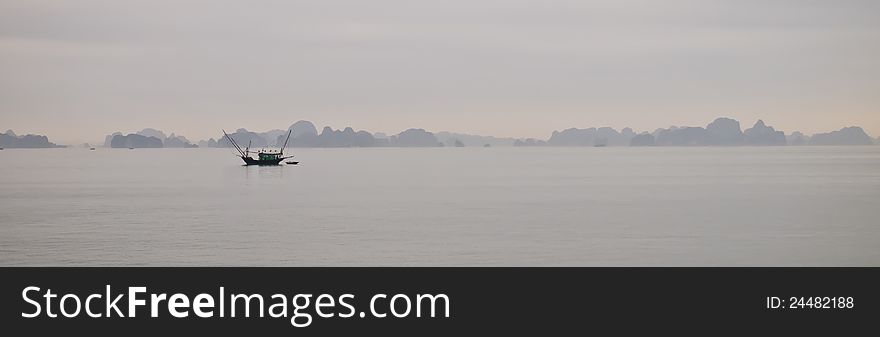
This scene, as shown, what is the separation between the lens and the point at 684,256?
→ 4619 centimetres

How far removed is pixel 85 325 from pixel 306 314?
490 centimetres

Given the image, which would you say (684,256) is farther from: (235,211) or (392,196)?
(392,196)

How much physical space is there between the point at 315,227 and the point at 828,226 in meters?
31.0

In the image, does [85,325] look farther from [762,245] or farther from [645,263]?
[762,245]

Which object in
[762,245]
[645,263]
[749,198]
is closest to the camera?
[645,263]

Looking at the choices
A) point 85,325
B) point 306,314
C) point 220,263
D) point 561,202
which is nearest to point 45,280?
point 85,325

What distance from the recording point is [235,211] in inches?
2840

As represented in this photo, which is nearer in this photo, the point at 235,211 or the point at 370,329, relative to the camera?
the point at 370,329

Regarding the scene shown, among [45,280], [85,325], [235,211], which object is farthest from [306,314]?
[235,211]

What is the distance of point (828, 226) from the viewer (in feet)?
200

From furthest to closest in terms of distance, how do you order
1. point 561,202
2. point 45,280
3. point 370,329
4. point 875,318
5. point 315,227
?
point 561,202 → point 315,227 → point 45,280 → point 875,318 → point 370,329

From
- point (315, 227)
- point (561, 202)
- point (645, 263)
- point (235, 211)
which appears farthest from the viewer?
point (561, 202)

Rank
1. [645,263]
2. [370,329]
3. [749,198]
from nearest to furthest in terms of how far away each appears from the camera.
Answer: [370,329], [645,263], [749,198]

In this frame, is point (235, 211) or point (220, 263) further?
point (235, 211)
